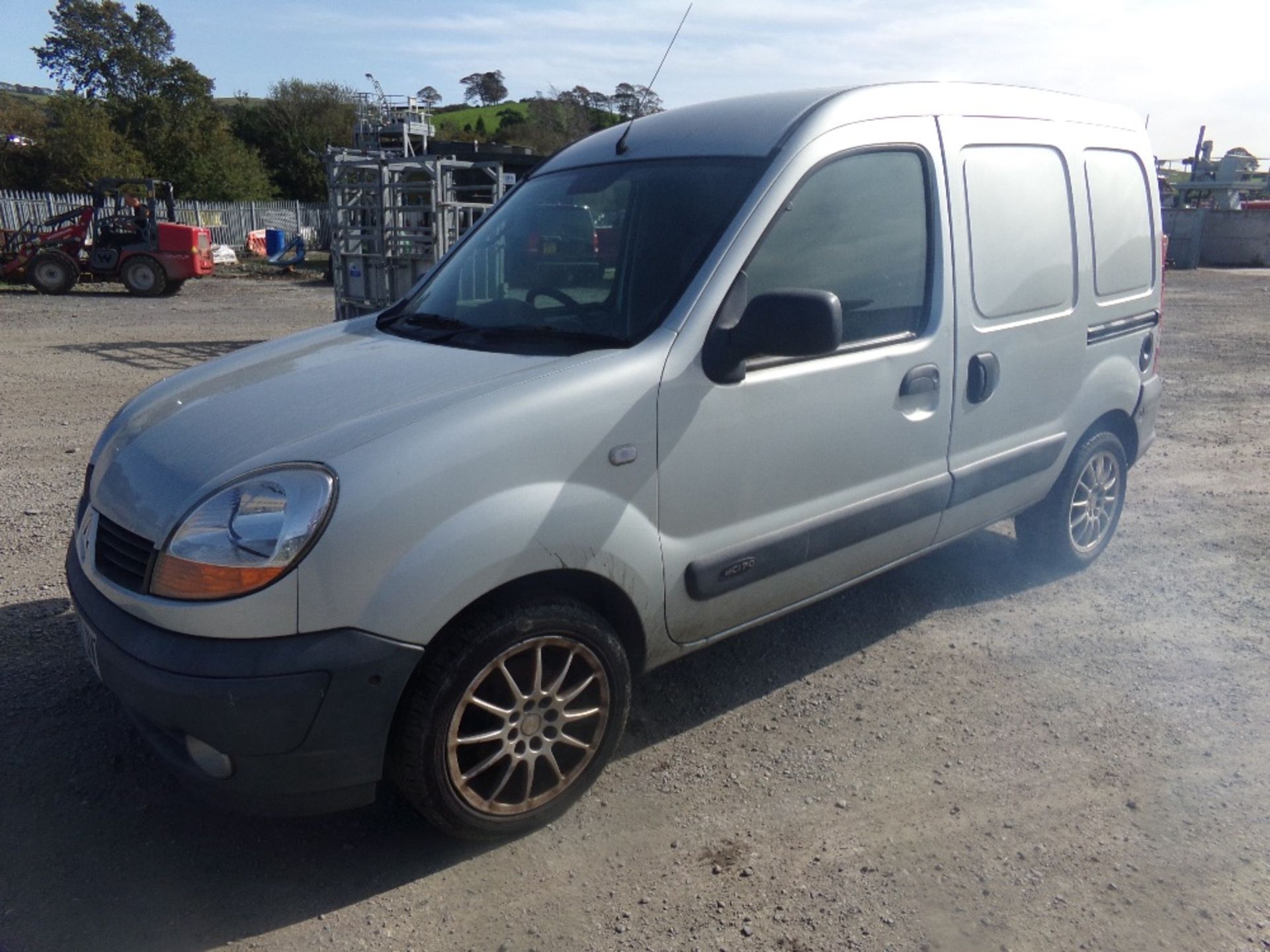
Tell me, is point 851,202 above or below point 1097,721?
above

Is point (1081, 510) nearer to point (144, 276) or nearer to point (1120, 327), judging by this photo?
point (1120, 327)

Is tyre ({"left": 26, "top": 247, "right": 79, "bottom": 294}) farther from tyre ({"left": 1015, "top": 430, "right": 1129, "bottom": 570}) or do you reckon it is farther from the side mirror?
the side mirror

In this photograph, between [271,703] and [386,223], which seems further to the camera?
[386,223]

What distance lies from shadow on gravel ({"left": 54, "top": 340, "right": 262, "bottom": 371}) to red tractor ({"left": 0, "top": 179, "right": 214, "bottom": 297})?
673 centimetres

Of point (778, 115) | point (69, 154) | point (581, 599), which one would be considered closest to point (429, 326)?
point (581, 599)

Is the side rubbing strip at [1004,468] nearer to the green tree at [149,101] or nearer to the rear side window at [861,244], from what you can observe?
the rear side window at [861,244]

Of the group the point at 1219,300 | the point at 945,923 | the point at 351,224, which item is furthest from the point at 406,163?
the point at 1219,300

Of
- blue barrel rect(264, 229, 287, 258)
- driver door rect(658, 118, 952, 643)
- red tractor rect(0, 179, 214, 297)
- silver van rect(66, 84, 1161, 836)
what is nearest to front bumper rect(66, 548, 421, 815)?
silver van rect(66, 84, 1161, 836)

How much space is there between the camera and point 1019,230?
390cm

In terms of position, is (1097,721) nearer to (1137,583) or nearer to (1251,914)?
(1251,914)

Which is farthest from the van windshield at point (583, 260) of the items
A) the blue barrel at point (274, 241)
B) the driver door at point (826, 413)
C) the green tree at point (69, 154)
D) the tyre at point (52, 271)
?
the green tree at point (69, 154)

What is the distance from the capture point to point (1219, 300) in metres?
20.0

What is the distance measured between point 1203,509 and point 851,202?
3764mm

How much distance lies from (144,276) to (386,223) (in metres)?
9.67
